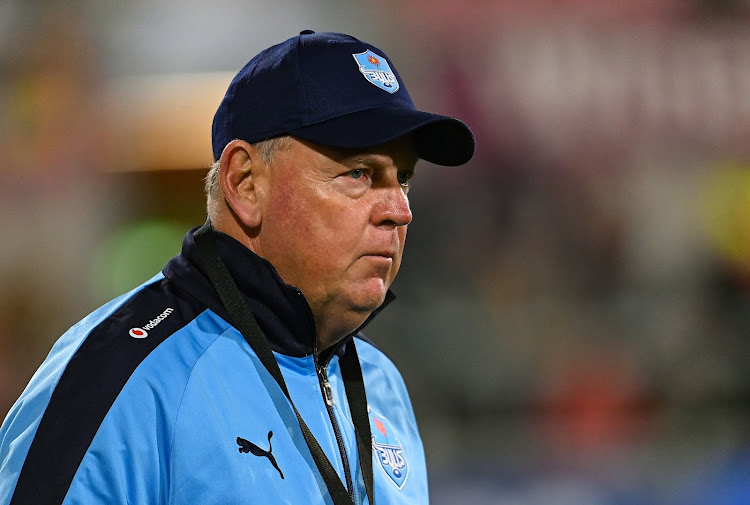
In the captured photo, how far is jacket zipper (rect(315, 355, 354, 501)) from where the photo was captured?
156 cm

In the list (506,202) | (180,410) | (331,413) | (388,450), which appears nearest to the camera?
(180,410)

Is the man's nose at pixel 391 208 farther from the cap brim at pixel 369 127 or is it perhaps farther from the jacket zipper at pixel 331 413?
the jacket zipper at pixel 331 413

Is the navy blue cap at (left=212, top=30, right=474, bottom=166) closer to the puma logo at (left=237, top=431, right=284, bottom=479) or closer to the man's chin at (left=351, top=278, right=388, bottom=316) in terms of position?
the man's chin at (left=351, top=278, right=388, bottom=316)

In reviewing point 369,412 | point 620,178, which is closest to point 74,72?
point 620,178

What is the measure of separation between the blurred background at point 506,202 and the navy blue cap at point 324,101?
3.45 meters

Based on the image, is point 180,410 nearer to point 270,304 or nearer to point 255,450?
point 255,450

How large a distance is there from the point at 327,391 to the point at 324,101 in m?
0.54

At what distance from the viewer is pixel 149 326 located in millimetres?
1479

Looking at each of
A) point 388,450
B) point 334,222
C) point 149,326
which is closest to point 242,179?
point 334,222

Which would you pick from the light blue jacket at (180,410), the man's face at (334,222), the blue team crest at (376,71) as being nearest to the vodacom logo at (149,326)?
the light blue jacket at (180,410)

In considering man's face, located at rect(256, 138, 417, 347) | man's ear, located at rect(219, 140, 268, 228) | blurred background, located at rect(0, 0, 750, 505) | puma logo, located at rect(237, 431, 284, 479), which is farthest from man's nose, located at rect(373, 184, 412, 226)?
blurred background, located at rect(0, 0, 750, 505)

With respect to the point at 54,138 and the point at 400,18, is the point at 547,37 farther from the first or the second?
the point at 54,138

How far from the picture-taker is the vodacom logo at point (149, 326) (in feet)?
4.76

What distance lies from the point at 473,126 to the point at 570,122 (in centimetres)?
60
